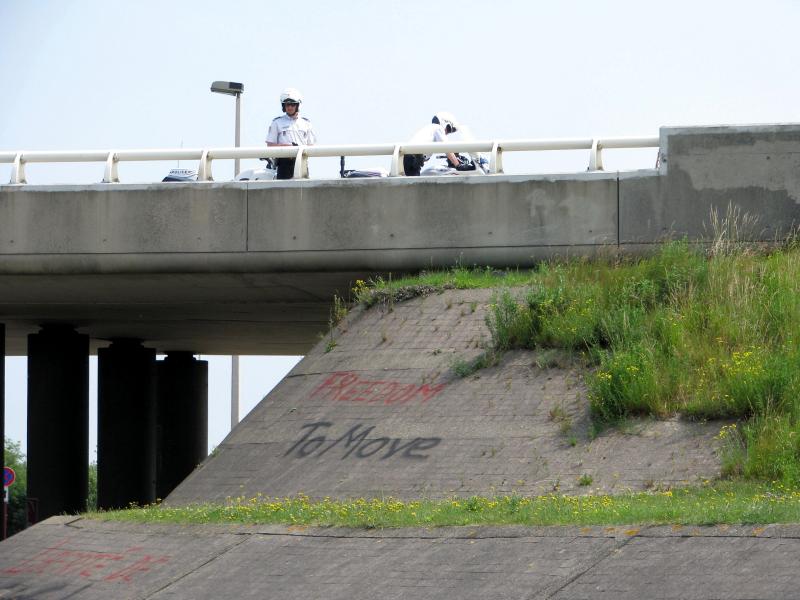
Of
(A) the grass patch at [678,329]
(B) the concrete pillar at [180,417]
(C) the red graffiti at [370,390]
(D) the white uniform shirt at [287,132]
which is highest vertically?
(D) the white uniform shirt at [287,132]

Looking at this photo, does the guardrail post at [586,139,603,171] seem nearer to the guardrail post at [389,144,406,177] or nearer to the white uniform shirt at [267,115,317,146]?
the guardrail post at [389,144,406,177]

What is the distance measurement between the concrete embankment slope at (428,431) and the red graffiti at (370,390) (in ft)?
0.06

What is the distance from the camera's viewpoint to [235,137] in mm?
32125

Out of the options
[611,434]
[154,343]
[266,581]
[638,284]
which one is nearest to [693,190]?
[638,284]

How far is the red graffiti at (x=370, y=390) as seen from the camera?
14.4 metres

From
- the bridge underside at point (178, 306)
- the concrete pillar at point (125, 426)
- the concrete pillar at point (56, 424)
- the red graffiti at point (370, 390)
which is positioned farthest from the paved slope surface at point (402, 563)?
the concrete pillar at point (125, 426)

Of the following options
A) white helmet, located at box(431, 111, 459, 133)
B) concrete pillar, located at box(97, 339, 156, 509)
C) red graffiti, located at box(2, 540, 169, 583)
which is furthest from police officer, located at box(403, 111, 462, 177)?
concrete pillar, located at box(97, 339, 156, 509)

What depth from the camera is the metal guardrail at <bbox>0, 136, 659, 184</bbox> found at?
17266mm

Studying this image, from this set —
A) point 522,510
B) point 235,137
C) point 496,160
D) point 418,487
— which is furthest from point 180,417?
point 522,510

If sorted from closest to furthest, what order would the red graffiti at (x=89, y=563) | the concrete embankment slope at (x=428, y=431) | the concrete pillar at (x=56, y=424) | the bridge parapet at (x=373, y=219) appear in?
1. the red graffiti at (x=89, y=563)
2. the concrete embankment slope at (x=428, y=431)
3. the bridge parapet at (x=373, y=219)
4. the concrete pillar at (x=56, y=424)

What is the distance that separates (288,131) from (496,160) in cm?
316

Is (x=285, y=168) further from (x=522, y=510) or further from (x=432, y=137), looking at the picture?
(x=522, y=510)

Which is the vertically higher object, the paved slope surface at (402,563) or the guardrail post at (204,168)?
the guardrail post at (204,168)

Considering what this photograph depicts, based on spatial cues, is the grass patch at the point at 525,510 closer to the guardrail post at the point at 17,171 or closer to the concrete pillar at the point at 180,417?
the guardrail post at the point at 17,171
